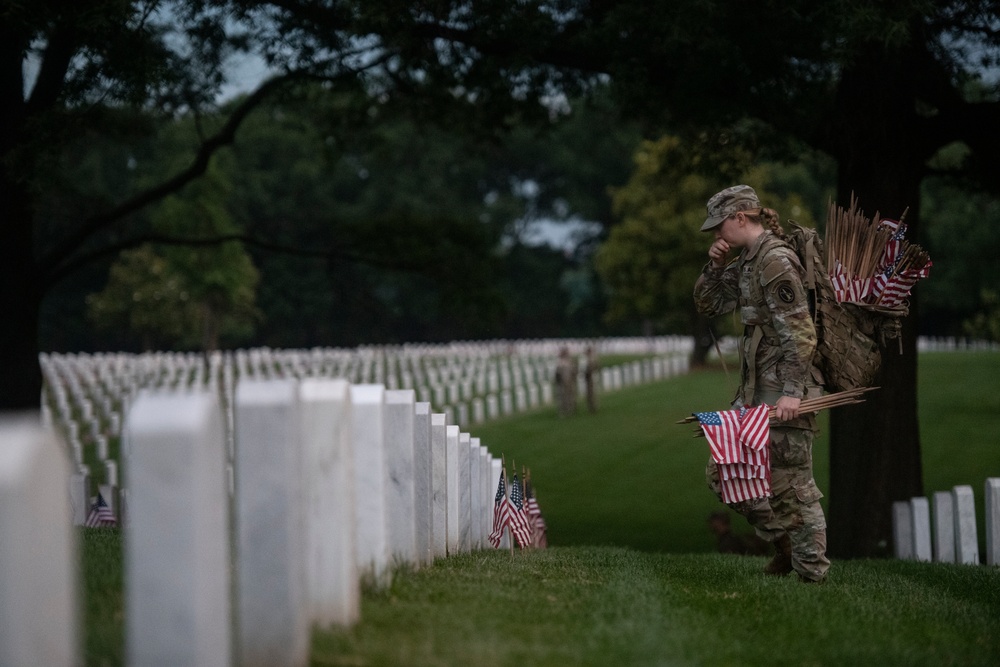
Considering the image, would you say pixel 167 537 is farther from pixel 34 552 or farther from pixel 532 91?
pixel 532 91

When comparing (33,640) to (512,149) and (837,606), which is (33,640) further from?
(512,149)

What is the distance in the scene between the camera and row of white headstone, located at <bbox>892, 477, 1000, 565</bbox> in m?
9.93

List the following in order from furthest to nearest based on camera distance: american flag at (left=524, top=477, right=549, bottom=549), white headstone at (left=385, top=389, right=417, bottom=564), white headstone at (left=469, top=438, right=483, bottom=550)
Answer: american flag at (left=524, top=477, right=549, bottom=549), white headstone at (left=469, top=438, right=483, bottom=550), white headstone at (left=385, top=389, right=417, bottom=564)

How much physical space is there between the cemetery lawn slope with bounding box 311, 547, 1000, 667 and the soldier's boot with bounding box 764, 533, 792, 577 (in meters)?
0.14

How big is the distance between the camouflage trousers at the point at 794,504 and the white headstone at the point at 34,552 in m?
4.38

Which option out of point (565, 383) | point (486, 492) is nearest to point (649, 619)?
point (486, 492)

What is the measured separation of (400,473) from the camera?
5035mm

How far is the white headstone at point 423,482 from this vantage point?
5.74m

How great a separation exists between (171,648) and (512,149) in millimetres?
73582

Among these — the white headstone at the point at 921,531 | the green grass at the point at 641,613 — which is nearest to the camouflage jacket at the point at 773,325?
the green grass at the point at 641,613

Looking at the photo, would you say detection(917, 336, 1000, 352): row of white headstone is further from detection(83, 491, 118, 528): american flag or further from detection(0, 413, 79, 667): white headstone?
detection(0, 413, 79, 667): white headstone

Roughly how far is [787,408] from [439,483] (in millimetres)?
1853

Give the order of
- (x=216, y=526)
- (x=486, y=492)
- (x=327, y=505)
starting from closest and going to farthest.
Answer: (x=216, y=526), (x=327, y=505), (x=486, y=492)

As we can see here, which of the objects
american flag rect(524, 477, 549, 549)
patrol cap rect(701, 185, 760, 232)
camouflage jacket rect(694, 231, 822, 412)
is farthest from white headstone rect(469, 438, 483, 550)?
patrol cap rect(701, 185, 760, 232)
